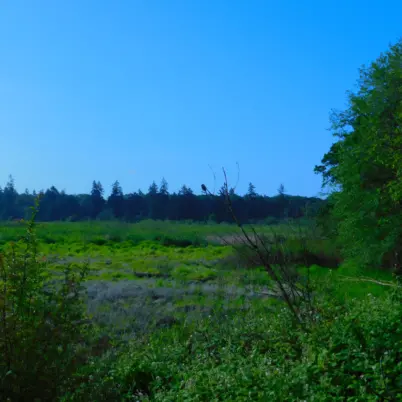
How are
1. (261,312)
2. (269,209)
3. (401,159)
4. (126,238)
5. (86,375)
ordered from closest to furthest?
(86,375) < (261,312) < (269,209) < (401,159) < (126,238)

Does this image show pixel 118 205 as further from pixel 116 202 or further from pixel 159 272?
pixel 159 272

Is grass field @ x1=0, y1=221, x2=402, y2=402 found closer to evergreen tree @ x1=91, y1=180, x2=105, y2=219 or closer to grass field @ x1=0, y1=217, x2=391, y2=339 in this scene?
grass field @ x1=0, y1=217, x2=391, y2=339

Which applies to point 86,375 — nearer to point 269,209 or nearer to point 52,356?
point 52,356

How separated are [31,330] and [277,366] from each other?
227 cm

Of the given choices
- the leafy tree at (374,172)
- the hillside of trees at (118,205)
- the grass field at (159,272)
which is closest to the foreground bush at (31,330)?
the grass field at (159,272)

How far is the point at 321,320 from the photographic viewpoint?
602cm

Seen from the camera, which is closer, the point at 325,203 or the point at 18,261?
the point at 18,261

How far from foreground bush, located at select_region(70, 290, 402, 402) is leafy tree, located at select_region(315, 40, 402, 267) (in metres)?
7.50

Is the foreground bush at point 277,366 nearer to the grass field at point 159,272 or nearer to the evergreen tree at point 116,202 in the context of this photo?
the grass field at point 159,272

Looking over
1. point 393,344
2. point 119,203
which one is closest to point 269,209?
point 393,344

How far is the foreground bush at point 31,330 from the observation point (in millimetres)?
4333

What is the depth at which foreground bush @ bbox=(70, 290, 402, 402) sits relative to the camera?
160 inches

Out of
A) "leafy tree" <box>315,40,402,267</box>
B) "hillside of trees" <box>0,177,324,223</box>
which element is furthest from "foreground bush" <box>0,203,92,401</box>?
"hillside of trees" <box>0,177,324,223</box>

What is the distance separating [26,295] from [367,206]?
11.1 meters
